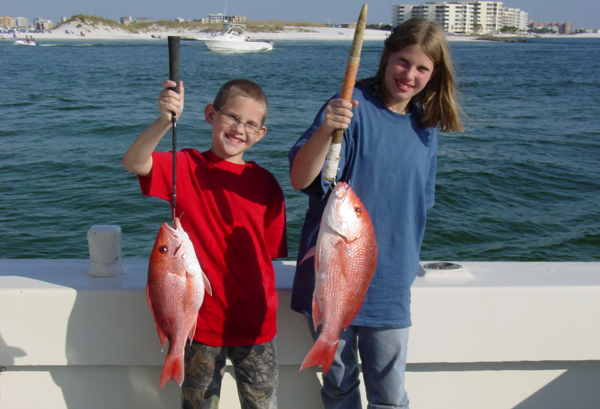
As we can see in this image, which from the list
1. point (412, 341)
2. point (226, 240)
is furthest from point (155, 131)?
point (412, 341)

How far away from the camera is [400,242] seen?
2.20 metres

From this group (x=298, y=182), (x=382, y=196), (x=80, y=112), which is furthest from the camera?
(x=80, y=112)

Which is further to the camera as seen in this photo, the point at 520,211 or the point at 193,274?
the point at 520,211

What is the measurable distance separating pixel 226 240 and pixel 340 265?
52 cm

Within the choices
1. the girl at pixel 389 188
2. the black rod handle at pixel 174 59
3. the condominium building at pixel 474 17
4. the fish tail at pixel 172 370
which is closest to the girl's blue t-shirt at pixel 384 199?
the girl at pixel 389 188

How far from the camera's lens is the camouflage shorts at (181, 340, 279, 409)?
2.19 m

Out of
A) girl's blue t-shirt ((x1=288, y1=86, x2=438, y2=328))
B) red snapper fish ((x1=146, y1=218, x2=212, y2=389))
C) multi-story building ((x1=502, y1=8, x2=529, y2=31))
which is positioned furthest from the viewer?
multi-story building ((x1=502, y1=8, x2=529, y2=31))

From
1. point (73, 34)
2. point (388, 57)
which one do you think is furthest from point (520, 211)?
point (73, 34)

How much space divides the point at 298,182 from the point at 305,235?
0.30 meters

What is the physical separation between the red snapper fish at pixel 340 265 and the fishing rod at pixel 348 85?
0.22 feet

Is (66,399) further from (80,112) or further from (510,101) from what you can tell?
(510,101)

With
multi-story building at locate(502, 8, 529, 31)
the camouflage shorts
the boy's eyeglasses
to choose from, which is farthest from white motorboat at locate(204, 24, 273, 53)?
multi-story building at locate(502, 8, 529, 31)

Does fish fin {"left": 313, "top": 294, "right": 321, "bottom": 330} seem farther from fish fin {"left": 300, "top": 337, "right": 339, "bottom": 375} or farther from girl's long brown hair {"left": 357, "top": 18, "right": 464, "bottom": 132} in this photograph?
girl's long brown hair {"left": 357, "top": 18, "right": 464, "bottom": 132}

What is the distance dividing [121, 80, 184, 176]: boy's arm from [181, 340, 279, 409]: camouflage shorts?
0.76 m
